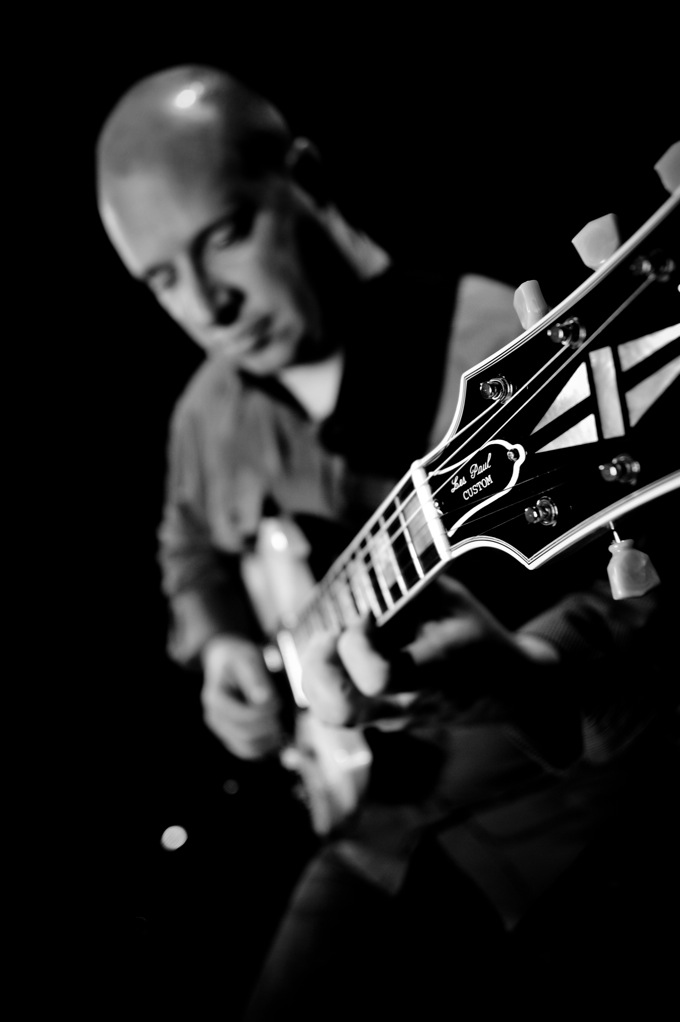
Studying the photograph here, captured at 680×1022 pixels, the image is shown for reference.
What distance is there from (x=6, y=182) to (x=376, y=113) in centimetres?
78

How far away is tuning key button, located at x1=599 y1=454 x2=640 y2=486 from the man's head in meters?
0.65

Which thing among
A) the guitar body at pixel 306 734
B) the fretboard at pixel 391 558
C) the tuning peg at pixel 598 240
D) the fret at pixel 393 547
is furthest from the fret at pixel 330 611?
the tuning peg at pixel 598 240

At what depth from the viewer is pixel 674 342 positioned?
347 millimetres

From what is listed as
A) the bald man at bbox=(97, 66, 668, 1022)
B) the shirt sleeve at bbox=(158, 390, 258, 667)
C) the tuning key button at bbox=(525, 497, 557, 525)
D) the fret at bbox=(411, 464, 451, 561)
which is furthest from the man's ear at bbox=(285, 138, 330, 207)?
the tuning key button at bbox=(525, 497, 557, 525)

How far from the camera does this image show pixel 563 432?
0.43 meters

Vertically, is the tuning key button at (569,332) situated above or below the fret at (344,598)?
above

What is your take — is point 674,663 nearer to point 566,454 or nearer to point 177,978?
point 566,454

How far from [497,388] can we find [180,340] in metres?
1.21

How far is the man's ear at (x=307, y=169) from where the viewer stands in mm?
953

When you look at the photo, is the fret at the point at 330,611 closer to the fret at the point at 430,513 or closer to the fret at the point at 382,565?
the fret at the point at 382,565

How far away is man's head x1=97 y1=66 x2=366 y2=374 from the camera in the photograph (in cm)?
84

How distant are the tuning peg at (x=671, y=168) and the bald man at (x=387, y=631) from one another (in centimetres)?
41

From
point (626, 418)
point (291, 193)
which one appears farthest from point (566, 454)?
point (291, 193)

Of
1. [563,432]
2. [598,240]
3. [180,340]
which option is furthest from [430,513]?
[180,340]
